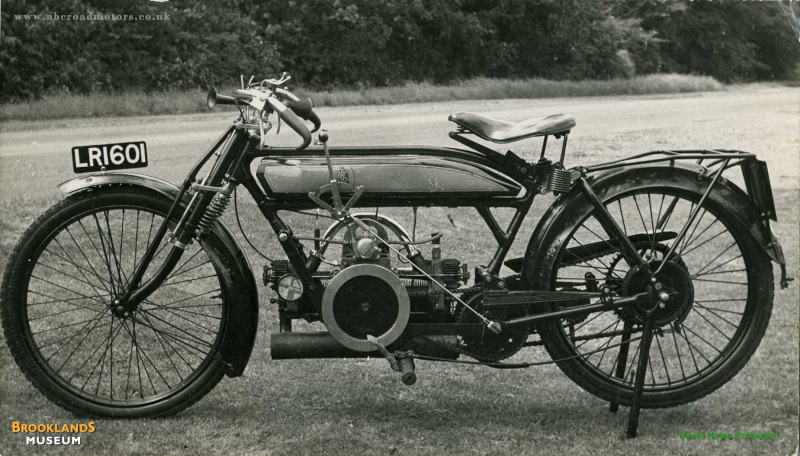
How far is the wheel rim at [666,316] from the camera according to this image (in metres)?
3.71

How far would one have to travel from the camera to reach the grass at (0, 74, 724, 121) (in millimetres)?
4336

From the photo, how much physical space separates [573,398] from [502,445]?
0.64 m

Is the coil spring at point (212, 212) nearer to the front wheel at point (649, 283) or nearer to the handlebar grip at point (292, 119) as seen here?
the handlebar grip at point (292, 119)

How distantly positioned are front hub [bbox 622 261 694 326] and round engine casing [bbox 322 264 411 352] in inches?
39.8

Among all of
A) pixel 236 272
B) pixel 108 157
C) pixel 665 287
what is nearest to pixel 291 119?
pixel 236 272

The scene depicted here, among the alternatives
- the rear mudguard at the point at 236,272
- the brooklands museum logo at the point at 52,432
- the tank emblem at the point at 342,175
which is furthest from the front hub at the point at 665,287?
the brooklands museum logo at the point at 52,432

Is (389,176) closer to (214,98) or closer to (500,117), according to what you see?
(214,98)

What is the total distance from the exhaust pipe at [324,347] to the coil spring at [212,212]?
55 centimetres

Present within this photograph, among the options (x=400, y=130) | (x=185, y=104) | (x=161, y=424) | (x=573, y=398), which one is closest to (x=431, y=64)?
(x=400, y=130)

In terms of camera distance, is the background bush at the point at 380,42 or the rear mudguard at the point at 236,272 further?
the background bush at the point at 380,42

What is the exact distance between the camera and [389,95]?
4715 millimetres

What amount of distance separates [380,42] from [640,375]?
89.9 inches

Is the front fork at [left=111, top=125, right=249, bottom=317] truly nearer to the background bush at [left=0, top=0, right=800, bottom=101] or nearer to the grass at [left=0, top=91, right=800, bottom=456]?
the grass at [left=0, top=91, right=800, bottom=456]

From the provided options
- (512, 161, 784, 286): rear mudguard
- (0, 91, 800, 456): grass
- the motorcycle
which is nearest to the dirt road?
(0, 91, 800, 456): grass
